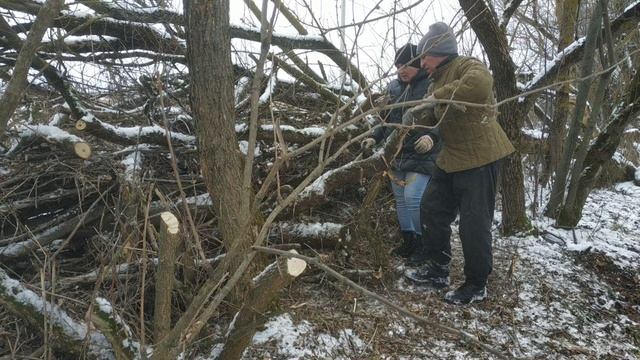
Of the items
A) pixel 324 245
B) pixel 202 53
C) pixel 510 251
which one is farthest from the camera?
pixel 510 251

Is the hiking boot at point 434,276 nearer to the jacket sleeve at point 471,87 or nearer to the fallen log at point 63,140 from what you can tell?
the jacket sleeve at point 471,87

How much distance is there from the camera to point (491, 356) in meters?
2.47

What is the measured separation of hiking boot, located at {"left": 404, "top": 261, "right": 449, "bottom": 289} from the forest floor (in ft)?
0.20

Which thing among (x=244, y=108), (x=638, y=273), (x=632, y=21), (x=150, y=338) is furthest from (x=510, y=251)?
(x=150, y=338)

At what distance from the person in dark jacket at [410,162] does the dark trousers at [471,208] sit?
0.24m

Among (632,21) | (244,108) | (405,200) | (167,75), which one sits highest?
(632,21)

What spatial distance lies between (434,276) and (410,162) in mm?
837

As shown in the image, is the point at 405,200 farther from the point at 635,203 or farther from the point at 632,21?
the point at 635,203

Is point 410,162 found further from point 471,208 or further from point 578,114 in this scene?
point 578,114

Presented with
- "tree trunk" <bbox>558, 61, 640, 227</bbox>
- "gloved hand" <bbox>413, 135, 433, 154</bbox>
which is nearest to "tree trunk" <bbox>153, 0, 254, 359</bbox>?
"gloved hand" <bbox>413, 135, 433, 154</bbox>

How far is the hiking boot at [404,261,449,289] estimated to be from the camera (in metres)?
3.17

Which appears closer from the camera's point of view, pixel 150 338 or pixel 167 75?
pixel 150 338

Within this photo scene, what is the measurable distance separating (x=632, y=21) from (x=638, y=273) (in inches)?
79.6

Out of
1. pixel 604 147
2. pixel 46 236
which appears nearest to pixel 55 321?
pixel 46 236
